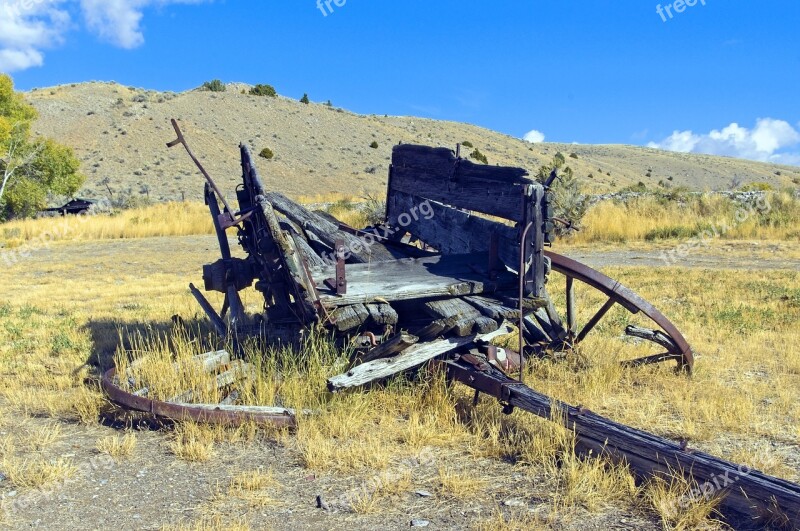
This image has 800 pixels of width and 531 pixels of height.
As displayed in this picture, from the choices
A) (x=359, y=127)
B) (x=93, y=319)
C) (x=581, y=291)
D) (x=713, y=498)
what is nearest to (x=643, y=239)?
(x=581, y=291)

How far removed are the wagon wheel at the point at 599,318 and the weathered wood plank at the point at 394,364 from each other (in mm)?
966

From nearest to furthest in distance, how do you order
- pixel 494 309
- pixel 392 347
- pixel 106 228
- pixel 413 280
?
1. pixel 392 347
2. pixel 494 309
3. pixel 413 280
4. pixel 106 228

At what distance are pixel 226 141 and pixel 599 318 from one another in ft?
156

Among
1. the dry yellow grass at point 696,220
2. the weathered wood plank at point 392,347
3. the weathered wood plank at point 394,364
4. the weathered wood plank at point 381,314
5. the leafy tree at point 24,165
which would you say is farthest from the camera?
the leafy tree at point 24,165

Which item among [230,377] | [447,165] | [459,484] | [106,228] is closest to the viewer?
[459,484]

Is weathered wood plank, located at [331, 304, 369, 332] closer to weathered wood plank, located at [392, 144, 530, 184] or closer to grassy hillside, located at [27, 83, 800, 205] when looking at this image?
weathered wood plank, located at [392, 144, 530, 184]

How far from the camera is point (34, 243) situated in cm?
1973

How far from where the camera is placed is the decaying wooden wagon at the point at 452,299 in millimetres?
3885

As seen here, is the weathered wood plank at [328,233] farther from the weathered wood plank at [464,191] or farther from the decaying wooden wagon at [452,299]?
the weathered wood plank at [464,191]

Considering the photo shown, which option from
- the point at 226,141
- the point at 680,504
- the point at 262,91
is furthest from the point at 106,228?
the point at 262,91

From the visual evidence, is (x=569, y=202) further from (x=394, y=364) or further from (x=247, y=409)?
(x=247, y=409)

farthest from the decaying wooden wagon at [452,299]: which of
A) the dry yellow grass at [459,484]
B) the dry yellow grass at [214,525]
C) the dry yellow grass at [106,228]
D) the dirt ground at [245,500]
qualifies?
the dry yellow grass at [106,228]

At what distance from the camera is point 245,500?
12.1ft

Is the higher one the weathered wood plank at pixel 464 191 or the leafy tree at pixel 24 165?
the leafy tree at pixel 24 165
